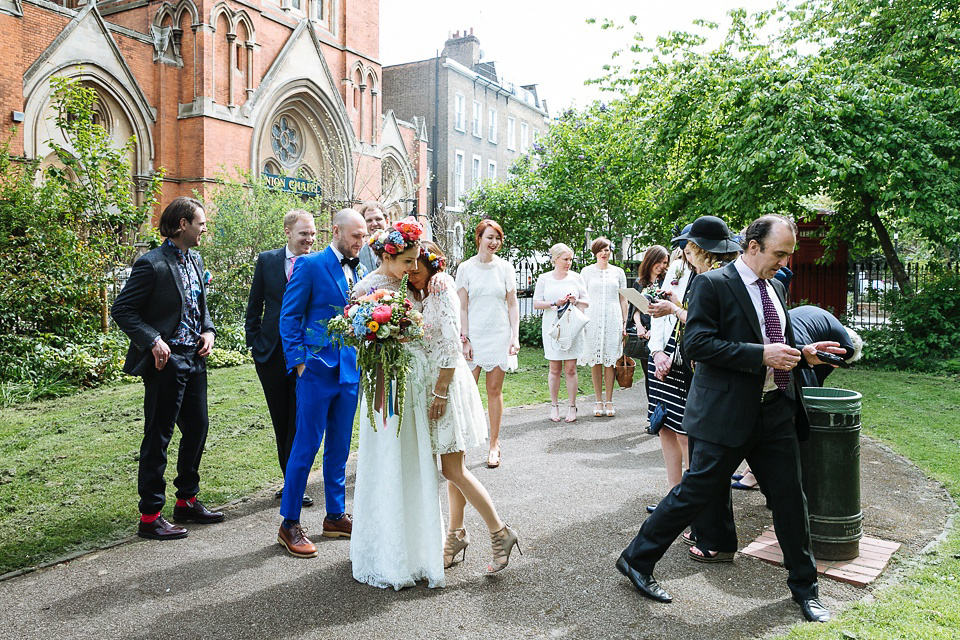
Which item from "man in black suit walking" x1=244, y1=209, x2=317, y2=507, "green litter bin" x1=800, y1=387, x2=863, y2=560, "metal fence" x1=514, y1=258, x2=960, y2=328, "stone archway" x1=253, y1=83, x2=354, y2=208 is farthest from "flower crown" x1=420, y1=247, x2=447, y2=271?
"stone archway" x1=253, y1=83, x2=354, y2=208

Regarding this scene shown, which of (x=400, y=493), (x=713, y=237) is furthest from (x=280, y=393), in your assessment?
(x=713, y=237)

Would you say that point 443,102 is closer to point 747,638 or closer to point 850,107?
point 850,107

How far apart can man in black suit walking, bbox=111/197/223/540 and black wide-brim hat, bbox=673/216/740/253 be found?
347cm

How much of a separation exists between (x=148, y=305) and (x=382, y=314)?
216cm

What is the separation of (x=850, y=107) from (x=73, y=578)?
13739 mm

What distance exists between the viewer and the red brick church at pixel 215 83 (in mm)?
20500

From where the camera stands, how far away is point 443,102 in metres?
42.1

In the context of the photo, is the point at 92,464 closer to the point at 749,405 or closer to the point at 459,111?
the point at 749,405

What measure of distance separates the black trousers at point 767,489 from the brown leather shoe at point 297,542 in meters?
2.06

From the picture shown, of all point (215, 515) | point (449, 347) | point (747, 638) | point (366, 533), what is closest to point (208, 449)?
point (215, 515)

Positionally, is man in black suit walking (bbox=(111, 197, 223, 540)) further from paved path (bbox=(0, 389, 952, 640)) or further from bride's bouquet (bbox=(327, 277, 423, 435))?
bride's bouquet (bbox=(327, 277, 423, 435))

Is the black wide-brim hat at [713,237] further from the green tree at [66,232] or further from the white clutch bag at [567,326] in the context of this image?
the green tree at [66,232]

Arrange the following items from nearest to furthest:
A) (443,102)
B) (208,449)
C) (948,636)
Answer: (948,636) → (208,449) → (443,102)

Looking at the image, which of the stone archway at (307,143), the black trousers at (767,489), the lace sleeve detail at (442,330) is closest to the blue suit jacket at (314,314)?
the lace sleeve detail at (442,330)
